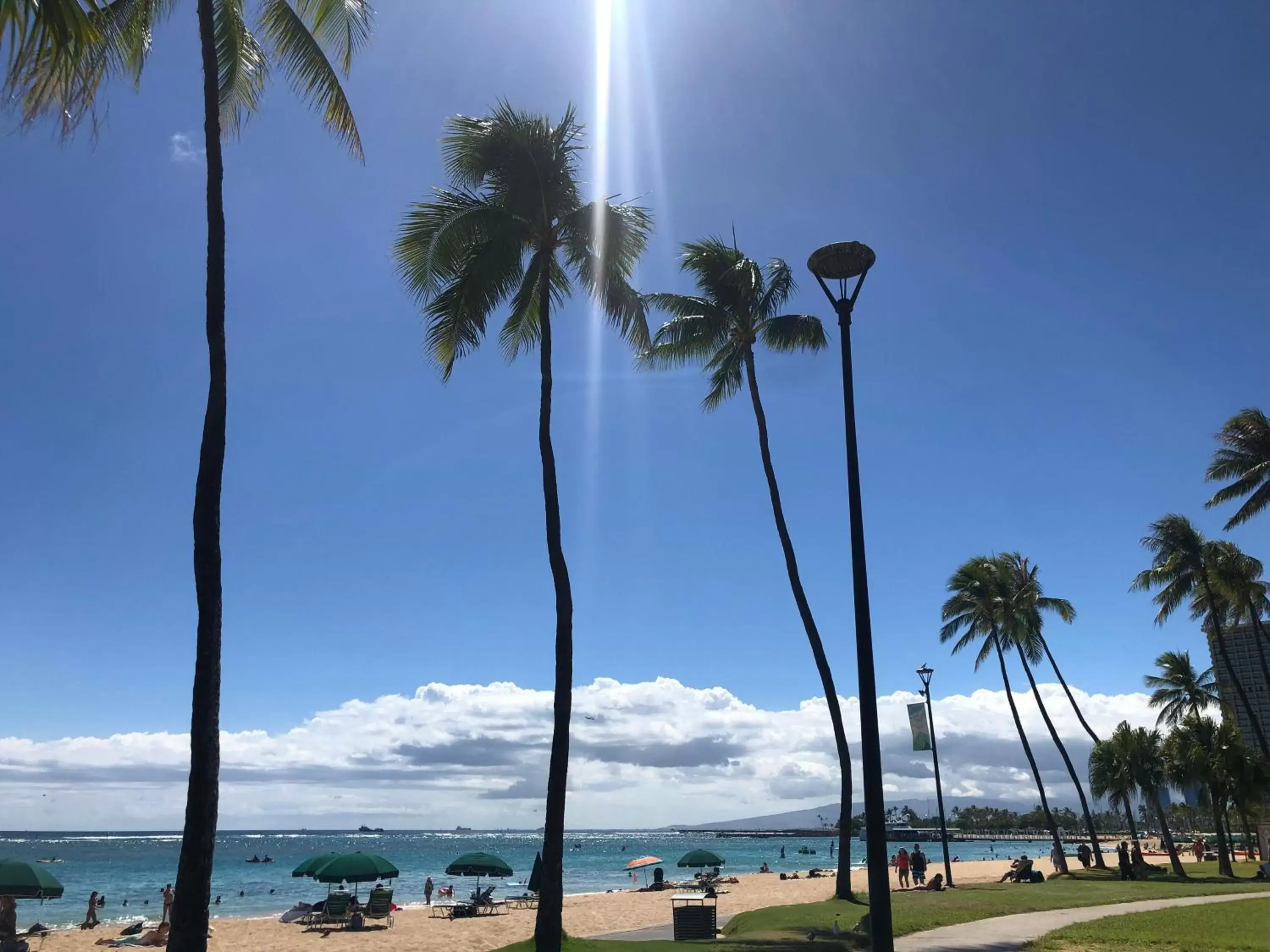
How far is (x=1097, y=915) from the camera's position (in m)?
18.5

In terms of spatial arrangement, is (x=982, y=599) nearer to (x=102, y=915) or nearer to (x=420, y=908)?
(x=420, y=908)

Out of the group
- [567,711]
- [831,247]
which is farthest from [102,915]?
[831,247]

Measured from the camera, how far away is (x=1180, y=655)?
47062mm

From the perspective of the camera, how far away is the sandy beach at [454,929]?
2398 centimetres

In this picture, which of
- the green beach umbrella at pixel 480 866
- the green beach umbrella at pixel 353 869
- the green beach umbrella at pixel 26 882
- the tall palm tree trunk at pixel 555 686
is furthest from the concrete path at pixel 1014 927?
the green beach umbrella at pixel 480 866

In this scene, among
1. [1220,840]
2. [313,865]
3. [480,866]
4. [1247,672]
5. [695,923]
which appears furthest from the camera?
[1247,672]

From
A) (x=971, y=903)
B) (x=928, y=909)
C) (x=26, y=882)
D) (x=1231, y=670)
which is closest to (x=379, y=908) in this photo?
(x=26, y=882)

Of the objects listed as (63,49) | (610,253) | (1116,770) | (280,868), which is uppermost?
(610,253)

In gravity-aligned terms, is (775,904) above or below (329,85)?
below

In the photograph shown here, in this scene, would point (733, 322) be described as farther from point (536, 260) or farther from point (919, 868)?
point (919, 868)

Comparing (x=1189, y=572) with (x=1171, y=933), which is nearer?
(x=1171, y=933)

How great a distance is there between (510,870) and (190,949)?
27147 millimetres

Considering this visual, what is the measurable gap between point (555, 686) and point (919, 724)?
33.5 ft

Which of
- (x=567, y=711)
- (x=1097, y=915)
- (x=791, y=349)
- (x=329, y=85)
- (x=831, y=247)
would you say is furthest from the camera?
(x=791, y=349)
